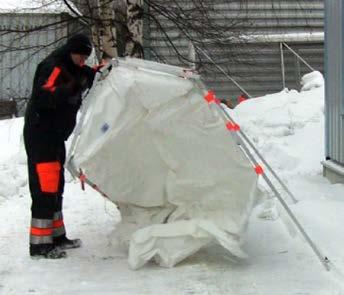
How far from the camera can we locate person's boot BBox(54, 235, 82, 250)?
536 centimetres

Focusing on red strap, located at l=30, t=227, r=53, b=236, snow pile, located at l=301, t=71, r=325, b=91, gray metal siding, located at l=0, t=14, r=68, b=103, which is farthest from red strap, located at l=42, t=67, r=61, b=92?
snow pile, located at l=301, t=71, r=325, b=91

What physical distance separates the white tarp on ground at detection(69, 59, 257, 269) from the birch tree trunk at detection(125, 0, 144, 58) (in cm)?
426

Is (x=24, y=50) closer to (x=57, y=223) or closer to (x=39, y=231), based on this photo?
(x=57, y=223)

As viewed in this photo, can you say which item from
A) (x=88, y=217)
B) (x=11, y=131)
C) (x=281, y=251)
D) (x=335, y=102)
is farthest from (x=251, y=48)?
(x=281, y=251)

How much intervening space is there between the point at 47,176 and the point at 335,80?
12.5 ft

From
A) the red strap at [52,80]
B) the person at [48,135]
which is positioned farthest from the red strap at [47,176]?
the red strap at [52,80]

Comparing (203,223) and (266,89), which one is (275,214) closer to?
(203,223)

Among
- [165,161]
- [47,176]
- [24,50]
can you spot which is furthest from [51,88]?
[24,50]

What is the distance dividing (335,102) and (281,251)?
9.38ft

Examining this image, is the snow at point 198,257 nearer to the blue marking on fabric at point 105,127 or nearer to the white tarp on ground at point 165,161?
the white tarp on ground at point 165,161

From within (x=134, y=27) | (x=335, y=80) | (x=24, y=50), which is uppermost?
(x=134, y=27)

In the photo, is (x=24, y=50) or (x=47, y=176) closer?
(x=47, y=176)

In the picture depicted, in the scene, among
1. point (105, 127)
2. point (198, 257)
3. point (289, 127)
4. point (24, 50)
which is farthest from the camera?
point (24, 50)

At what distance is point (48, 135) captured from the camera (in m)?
5.12
